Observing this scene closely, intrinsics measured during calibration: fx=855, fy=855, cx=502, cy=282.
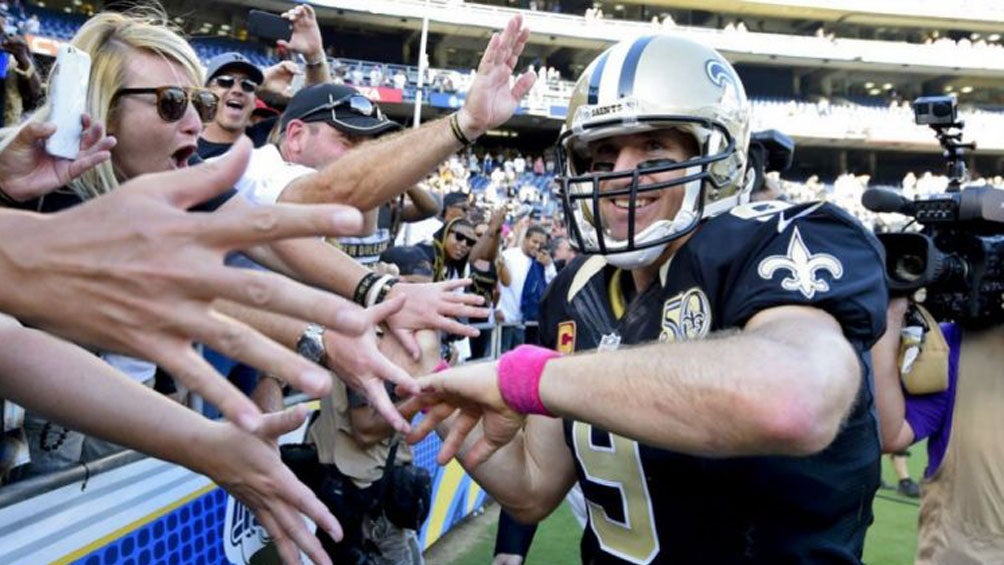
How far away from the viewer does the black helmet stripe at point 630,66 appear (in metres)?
1.89

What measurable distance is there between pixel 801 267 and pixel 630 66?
2.18 ft

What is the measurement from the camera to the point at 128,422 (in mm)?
1577

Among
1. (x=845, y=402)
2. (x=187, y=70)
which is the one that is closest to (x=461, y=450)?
(x=845, y=402)

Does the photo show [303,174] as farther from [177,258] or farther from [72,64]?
[177,258]

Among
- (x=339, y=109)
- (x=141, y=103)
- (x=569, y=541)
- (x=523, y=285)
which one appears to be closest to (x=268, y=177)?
(x=339, y=109)

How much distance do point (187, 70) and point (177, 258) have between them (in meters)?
2.04

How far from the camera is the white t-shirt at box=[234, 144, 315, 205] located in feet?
9.85

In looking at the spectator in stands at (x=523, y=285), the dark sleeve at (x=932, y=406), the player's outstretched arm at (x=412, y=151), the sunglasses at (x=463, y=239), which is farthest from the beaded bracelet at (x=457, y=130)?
the spectator in stands at (x=523, y=285)

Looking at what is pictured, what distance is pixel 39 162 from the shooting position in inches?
80.7

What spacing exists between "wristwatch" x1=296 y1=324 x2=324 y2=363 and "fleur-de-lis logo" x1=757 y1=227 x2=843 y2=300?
1.06 metres

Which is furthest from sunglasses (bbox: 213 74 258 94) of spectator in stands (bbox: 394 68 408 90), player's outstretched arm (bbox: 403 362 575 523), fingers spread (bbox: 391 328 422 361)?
spectator in stands (bbox: 394 68 408 90)

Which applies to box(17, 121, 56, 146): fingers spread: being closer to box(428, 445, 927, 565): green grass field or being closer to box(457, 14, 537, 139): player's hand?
box(457, 14, 537, 139): player's hand

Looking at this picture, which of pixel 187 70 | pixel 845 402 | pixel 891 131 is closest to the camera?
pixel 845 402

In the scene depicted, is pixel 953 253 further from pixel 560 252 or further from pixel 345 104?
pixel 560 252
